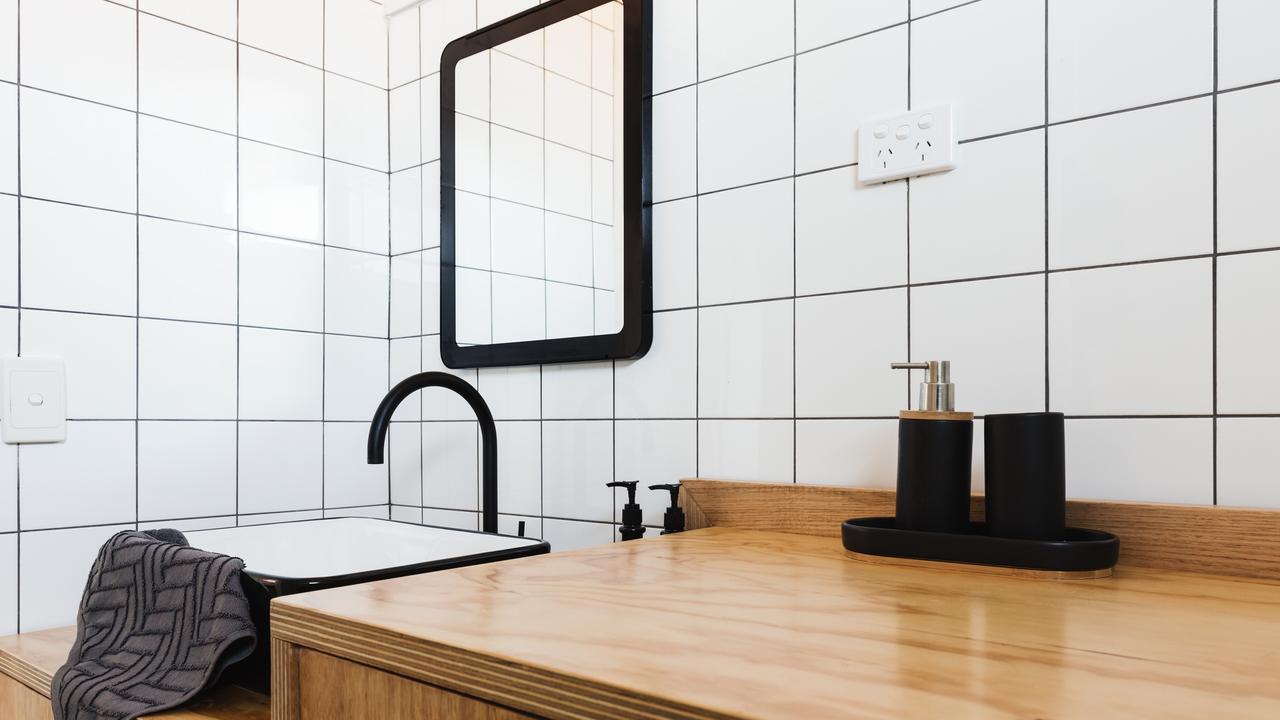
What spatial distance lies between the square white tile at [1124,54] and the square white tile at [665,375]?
0.55 metres

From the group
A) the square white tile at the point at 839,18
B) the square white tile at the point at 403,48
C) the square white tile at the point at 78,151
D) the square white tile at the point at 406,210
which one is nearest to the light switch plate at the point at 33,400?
the square white tile at the point at 78,151

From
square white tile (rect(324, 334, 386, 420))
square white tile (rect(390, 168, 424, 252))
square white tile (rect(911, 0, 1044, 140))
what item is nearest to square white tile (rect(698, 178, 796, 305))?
square white tile (rect(911, 0, 1044, 140))

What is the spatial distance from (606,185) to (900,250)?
50cm

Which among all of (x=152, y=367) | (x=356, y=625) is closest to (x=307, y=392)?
(x=152, y=367)

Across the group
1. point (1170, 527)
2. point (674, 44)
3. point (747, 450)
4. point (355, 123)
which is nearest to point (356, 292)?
point (355, 123)

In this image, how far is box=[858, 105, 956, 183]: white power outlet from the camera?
0.95 meters

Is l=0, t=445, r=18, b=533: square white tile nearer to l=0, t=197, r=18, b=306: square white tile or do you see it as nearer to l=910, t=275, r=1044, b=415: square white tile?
l=0, t=197, r=18, b=306: square white tile

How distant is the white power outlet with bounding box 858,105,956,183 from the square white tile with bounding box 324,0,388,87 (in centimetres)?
110

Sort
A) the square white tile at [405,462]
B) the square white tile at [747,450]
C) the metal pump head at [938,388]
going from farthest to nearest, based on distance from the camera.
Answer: the square white tile at [405,462]
the square white tile at [747,450]
the metal pump head at [938,388]

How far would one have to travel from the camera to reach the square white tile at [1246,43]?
2.54ft

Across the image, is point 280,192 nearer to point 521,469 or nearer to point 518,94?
point 518,94

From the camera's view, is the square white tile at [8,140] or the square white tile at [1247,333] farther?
the square white tile at [8,140]

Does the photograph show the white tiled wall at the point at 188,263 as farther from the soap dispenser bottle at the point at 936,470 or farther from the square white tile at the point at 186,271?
the soap dispenser bottle at the point at 936,470

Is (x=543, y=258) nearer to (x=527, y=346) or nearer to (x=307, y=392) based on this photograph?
(x=527, y=346)
